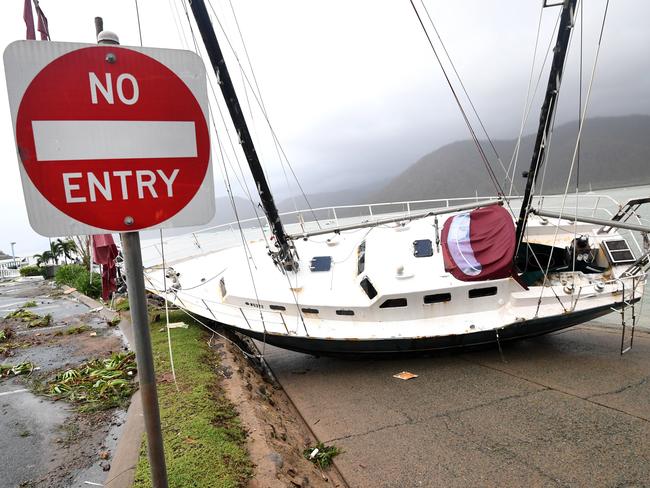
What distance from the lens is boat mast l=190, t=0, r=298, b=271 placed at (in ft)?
24.8

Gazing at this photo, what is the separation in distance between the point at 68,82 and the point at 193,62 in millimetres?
498

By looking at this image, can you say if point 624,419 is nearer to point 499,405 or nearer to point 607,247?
point 499,405

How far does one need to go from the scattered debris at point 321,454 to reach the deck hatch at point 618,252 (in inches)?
320

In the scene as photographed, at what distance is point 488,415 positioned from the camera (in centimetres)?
638

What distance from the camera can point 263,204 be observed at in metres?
9.72

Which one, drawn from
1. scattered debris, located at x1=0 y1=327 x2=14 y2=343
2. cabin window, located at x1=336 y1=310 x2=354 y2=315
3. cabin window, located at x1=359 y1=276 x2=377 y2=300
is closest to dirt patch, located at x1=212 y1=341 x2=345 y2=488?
cabin window, located at x1=336 y1=310 x2=354 y2=315

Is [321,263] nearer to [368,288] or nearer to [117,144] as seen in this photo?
[368,288]

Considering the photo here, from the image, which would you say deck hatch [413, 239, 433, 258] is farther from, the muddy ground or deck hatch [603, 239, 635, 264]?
the muddy ground

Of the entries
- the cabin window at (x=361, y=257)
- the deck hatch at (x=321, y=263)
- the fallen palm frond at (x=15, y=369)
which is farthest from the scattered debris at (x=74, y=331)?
the cabin window at (x=361, y=257)

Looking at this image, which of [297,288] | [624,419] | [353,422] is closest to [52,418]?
[353,422]

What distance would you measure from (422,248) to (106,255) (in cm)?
760

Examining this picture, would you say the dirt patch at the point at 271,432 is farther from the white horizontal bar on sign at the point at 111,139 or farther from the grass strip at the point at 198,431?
the white horizontal bar on sign at the point at 111,139

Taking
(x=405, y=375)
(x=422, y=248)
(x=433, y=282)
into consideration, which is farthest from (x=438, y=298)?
(x=405, y=375)

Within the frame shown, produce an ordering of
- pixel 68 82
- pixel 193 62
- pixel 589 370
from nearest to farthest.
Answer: pixel 68 82, pixel 193 62, pixel 589 370
